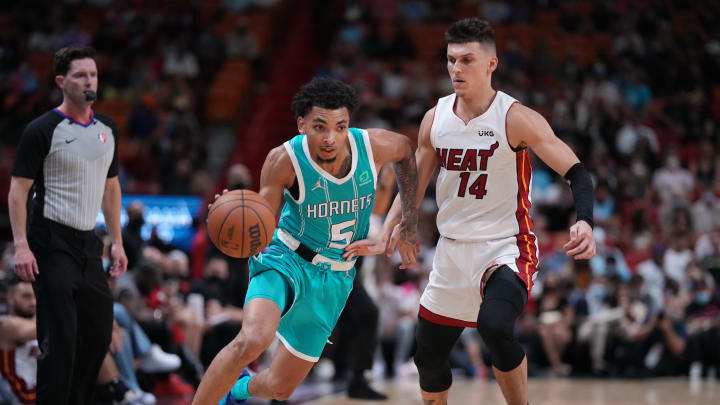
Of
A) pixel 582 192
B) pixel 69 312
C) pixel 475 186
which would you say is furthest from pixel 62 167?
pixel 582 192

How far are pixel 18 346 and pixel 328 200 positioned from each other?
3.15 meters

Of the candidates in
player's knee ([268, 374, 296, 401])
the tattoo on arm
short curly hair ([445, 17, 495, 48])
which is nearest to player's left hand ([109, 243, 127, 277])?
player's knee ([268, 374, 296, 401])

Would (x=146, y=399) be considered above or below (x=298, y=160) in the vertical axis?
below

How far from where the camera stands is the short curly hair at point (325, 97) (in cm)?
482

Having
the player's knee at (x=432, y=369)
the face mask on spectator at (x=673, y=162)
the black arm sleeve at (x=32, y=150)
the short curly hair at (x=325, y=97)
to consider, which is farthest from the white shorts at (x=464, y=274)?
the face mask on spectator at (x=673, y=162)

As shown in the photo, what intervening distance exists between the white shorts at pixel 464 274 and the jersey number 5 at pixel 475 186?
27 cm

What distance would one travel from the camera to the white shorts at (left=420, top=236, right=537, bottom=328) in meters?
4.76

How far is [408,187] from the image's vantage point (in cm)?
518

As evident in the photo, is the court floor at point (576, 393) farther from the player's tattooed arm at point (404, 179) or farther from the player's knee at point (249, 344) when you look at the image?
the player's knee at point (249, 344)

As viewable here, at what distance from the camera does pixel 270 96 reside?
16344 millimetres

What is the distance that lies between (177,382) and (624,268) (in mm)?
6449

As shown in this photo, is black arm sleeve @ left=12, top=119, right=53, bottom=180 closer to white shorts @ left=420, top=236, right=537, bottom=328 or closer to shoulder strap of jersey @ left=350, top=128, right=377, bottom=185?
shoulder strap of jersey @ left=350, top=128, right=377, bottom=185

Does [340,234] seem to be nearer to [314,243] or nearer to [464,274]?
[314,243]

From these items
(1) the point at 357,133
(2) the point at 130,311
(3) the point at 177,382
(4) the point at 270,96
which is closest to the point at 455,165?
(1) the point at 357,133
